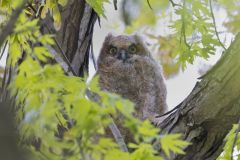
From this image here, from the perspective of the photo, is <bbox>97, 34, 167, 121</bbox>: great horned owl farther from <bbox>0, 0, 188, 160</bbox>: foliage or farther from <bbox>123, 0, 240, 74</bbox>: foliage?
<bbox>0, 0, 188, 160</bbox>: foliage

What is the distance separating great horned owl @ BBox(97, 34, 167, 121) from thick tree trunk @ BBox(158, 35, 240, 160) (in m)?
1.90

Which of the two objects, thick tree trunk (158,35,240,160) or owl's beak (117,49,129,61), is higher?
thick tree trunk (158,35,240,160)

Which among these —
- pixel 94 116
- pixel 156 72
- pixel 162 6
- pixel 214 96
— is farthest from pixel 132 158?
pixel 156 72

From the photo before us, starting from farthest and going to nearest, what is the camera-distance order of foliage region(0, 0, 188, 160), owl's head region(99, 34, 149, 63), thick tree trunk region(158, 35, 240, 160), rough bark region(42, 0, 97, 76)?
owl's head region(99, 34, 149, 63), rough bark region(42, 0, 97, 76), thick tree trunk region(158, 35, 240, 160), foliage region(0, 0, 188, 160)

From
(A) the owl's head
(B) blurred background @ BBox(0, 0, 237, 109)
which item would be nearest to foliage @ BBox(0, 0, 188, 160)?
(B) blurred background @ BBox(0, 0, 237, 109)

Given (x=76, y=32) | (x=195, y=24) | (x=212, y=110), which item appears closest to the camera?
(x=212, y=110)

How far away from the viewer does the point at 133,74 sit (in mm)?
5781

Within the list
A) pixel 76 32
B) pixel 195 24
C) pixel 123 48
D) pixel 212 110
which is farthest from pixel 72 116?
pixel 123 48

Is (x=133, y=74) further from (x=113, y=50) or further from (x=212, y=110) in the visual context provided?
(x=212, y=110)

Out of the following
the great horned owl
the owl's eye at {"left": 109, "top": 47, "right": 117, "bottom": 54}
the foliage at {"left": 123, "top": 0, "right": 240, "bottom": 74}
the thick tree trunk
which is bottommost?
the great horned owl

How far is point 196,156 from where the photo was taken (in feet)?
9.98

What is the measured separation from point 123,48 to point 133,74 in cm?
35

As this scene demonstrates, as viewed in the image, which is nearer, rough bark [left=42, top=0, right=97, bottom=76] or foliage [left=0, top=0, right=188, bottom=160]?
foliage [left=0, top=0, right=188, bottom=160]

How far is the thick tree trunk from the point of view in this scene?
115 inches
